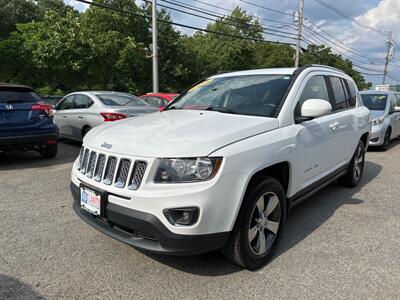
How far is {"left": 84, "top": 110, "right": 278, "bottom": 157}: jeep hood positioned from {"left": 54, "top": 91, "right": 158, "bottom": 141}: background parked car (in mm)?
4396

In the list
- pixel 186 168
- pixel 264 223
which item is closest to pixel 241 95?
pixel 264 223

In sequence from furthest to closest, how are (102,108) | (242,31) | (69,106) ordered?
(242,31)
(69,106)
(102,108)

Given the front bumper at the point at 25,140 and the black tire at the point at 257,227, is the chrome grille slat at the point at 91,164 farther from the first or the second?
the front bumper at the point at 25,140

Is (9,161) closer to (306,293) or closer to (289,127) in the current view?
(289,127)

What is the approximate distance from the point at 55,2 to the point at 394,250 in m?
48.3

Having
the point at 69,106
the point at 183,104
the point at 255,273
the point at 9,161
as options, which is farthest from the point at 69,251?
the point at 69,106

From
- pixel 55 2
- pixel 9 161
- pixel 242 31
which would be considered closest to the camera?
pixel 9 161

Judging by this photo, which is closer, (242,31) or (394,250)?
(394,250)

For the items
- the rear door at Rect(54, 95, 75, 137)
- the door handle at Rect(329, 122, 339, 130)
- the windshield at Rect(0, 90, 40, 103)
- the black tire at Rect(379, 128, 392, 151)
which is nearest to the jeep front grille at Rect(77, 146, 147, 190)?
the door handle at Rect(329, 122, 339, 130)

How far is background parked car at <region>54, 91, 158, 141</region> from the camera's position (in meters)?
7.85

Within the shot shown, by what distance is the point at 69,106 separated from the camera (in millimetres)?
9273

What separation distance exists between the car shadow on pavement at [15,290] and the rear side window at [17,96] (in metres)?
4.47

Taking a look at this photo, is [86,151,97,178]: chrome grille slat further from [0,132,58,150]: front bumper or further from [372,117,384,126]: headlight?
[372,117,384,126]: headlight

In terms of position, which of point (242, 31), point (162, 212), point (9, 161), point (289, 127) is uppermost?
point (242, 31)
